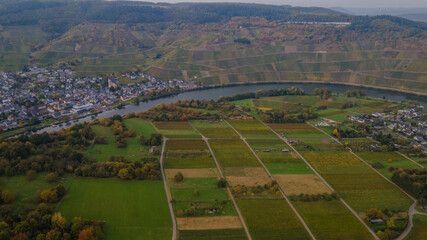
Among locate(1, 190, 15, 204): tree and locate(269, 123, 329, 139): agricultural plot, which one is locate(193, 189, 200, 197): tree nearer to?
locate(1, 190, 15, 204): tree

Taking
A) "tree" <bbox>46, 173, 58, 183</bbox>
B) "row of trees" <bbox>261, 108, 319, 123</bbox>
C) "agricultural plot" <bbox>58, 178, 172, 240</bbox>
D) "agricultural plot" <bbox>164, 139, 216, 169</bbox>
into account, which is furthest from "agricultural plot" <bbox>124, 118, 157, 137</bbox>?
"row of trees" <bbox>261, 108, 319, 123</bbox>

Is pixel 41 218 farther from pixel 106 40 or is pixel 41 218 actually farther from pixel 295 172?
pixel 106 40

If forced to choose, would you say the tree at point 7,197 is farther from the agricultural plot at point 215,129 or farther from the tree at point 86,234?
the agricultural plot at point 215,129

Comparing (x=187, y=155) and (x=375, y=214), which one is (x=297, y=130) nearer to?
(x=187, y=155)

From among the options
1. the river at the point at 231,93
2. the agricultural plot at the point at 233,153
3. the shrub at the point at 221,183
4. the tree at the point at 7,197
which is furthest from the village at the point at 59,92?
the shrub at the point at 221,183

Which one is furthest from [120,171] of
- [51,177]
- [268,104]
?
[268,104]

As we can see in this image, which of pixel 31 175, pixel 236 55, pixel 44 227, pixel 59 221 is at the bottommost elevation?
pixel 44 227
